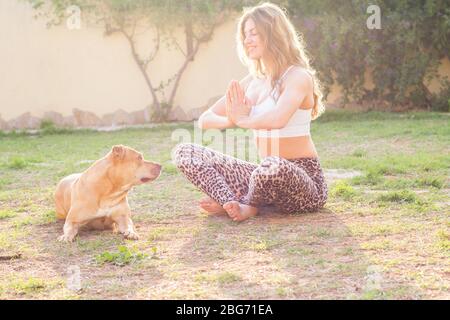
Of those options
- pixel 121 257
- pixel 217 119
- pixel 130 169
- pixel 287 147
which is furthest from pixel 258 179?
pixel 121 257

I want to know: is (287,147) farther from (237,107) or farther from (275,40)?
(275,40)

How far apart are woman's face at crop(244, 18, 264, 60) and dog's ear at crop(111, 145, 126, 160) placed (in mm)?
920

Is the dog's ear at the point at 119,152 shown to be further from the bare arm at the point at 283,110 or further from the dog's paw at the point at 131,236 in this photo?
the bare arm at the point at 283,110

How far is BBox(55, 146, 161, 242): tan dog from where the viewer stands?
4203mm

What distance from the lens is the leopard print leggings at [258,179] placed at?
4215 mm

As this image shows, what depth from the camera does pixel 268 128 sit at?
166 inches

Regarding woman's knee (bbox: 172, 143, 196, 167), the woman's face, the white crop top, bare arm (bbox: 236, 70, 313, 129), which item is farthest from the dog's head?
the woman's face

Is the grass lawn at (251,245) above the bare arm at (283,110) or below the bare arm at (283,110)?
below

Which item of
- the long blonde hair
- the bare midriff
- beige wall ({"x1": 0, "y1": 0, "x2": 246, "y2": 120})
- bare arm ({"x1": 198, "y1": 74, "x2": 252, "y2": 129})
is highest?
the long blonde hair

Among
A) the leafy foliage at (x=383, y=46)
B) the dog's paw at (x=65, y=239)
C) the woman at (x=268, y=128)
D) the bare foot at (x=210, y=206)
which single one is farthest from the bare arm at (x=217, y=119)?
the leafy foliage at (x=383, y=46)

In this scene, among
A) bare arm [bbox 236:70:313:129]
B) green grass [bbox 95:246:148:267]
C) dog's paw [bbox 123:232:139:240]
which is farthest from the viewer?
bare arm [bbox 236:70:313:129]

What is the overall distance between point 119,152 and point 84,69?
682 centimetres

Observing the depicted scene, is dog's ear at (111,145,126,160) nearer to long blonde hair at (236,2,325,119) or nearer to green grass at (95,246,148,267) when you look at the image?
green grass at (95,246,148,267)

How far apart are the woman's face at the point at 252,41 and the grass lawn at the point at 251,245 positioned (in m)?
0.95
